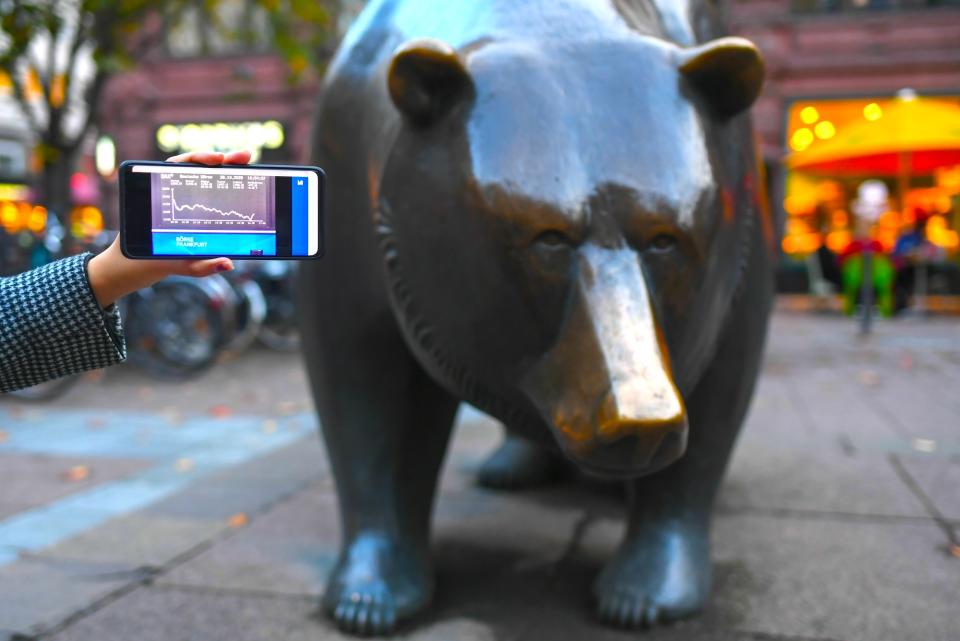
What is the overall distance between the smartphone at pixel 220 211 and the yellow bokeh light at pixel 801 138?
49.8 feet

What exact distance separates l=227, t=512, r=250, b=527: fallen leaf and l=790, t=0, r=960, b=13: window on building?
14733 millimetres

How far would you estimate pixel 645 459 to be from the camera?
5.89 ft

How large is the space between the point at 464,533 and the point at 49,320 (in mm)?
2147

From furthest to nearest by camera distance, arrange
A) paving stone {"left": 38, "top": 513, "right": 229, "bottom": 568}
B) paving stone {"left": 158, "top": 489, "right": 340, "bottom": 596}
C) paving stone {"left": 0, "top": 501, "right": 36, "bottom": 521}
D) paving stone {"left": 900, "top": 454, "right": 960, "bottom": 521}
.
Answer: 1. paving stone {"left": 0, "top": 501, "right": 36, "bottom": 521}
2. paving stone {"left": 900, "top": 454, "right": 960, "bottom": 521}
3. paving stone {"left": 38, "top": 513, "right": 229, "bottom": 568}
4. paving stone {"left": 158, "top": 489, "right": 340, "bottom": 596}

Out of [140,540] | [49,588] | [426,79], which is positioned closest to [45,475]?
[140,540]

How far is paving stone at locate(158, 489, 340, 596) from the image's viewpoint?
2.79 m

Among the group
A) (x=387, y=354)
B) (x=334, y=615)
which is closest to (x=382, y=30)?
(x=387, y=354)

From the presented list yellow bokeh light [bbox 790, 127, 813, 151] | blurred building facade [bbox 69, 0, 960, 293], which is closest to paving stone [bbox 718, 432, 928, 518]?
blurred building facade [bbox 69, 0, 960, 293]

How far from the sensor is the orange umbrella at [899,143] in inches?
446

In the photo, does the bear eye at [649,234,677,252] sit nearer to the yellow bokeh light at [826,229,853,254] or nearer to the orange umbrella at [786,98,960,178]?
the orange umbrella at [786,98,960,178]

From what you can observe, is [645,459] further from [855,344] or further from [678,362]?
[855,344]

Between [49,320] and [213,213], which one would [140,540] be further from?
[213,213]

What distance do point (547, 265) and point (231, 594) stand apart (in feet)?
4.98

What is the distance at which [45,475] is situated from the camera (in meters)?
4.29
